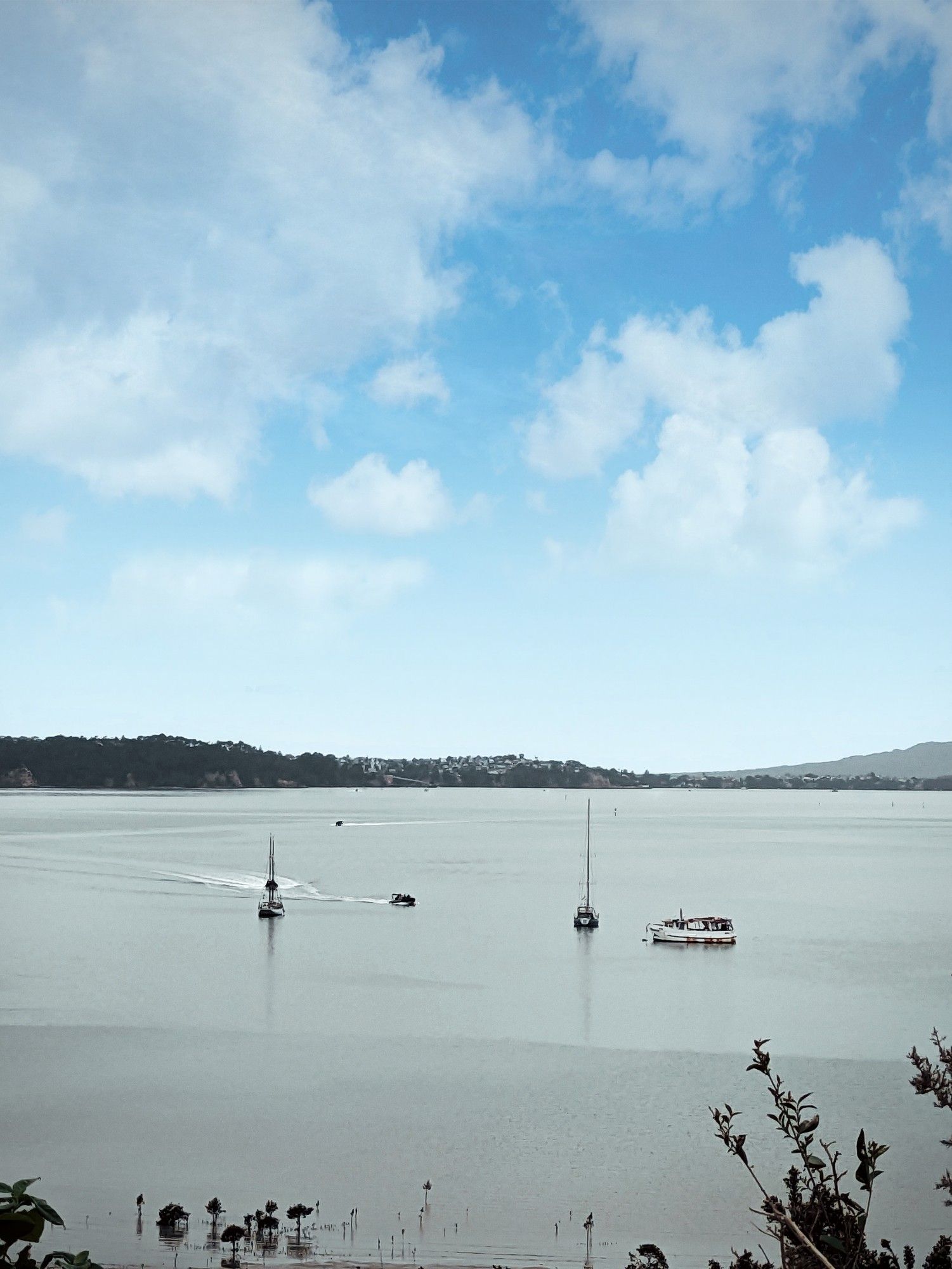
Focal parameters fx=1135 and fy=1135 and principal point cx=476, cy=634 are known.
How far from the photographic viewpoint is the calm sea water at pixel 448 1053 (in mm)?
19953

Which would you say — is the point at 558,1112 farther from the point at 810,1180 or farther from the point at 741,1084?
the point at 810,1180

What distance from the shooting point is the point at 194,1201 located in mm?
19969

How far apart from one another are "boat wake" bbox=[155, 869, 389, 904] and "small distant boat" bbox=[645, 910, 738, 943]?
16894mm

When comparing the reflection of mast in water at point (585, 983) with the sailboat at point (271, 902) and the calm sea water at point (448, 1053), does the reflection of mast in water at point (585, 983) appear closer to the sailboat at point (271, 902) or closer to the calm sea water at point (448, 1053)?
the calm sea water at point (448, 1053)

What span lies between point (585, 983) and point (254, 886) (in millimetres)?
33839

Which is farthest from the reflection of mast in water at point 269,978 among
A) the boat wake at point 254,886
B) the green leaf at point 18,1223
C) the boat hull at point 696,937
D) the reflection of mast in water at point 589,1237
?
the green leaf at point 18,1223

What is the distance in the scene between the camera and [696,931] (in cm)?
5075

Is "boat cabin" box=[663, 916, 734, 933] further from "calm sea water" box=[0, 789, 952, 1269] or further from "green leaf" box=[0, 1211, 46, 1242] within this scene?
"green leaf" box=[0, 1211, 46, 1242]

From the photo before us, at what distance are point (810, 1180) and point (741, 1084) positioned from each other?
26.4 meters

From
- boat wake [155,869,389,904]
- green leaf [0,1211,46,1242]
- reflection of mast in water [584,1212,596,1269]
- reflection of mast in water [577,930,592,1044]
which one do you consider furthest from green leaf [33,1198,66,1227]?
boat wake [155,869,389,904]

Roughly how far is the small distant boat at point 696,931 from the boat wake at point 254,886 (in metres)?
16.9

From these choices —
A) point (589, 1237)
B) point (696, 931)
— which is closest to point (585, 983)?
point (696, 931)

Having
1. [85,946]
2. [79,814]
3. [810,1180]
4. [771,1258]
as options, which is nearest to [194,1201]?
[771,1258]

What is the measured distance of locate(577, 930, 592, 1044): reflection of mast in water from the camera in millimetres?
33250
